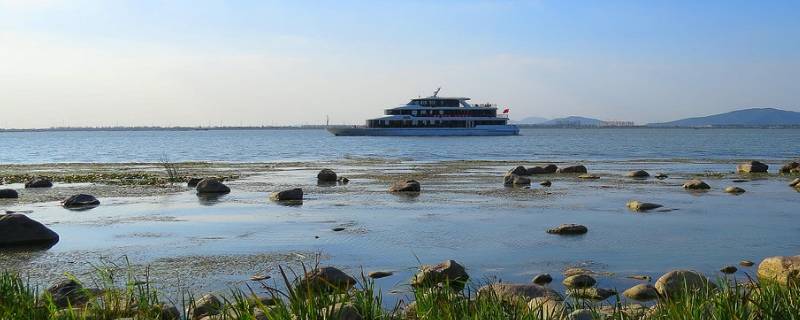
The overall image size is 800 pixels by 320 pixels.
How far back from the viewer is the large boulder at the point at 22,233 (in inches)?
458

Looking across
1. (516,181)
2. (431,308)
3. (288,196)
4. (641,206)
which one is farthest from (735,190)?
(431,308)

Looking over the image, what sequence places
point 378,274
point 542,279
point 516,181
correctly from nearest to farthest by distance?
point 542,279, point 378,274, point 516,181

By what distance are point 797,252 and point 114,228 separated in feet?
37.5

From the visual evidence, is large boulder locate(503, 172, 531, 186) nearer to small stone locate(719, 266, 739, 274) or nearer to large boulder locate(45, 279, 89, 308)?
small stone locate(719, 266, 739, 274)

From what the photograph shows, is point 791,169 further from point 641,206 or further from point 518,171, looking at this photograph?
point 641,206

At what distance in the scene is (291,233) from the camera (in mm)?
13023

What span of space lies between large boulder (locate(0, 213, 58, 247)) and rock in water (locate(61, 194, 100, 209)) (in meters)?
5.64

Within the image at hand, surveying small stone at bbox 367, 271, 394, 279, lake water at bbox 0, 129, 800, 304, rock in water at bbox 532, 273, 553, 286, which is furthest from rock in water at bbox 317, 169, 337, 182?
rock in water at bbox 532, 273, 553, 286

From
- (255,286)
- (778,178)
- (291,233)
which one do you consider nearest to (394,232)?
(291,233)

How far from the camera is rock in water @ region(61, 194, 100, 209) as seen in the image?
17562 millimetres

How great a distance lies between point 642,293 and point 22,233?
9.36 metres

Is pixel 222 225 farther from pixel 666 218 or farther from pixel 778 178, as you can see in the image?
pixel 778 178

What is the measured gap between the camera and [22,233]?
11781 millimetres

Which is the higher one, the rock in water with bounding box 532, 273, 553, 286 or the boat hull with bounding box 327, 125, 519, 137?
the rock in water with bounding box 532, 273, 553, 286
